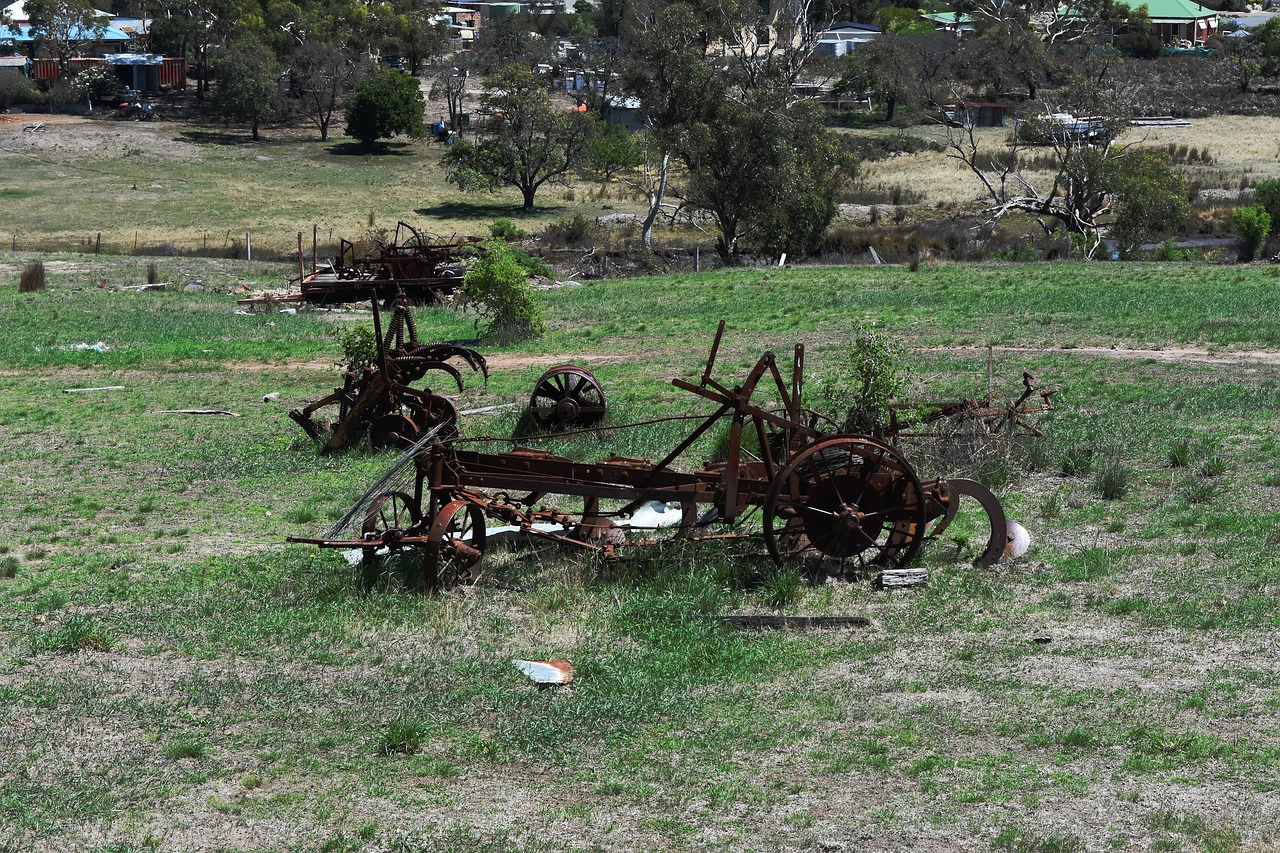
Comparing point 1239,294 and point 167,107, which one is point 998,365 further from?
point 167,107

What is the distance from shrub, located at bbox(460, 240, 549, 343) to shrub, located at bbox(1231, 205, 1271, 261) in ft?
62.2

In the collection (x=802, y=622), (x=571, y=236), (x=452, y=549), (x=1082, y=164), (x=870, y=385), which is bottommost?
(x=802, y=622)

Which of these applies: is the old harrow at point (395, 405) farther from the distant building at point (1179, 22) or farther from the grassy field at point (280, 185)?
the distant building at point (1179, 22)

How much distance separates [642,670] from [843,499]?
230cm

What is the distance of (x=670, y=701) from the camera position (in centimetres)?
817

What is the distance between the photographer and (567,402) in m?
15.6

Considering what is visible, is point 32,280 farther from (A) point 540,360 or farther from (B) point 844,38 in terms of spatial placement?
(B) point 844,38

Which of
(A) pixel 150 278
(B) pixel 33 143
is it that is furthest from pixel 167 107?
(A) pixel 150 278

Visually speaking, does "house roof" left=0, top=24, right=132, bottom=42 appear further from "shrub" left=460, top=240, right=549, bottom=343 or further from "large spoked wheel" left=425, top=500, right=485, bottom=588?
"large spoked wheel" left=425, top=500, right=485, bottom=588

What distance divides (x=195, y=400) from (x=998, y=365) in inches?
419

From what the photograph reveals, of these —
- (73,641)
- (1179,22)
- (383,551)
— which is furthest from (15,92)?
(1179,22)

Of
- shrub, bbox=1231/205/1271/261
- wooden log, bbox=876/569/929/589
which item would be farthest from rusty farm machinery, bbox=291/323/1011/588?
shrub, bbox=1231/205/1271/261

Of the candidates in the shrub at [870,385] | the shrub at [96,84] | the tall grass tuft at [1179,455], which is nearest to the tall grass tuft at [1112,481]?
the tall grass tuft at [1179,455]

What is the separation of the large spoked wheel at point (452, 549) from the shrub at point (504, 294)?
11961 millimetres
